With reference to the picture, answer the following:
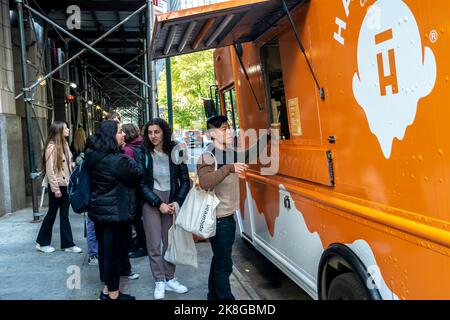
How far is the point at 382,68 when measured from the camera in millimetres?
2311

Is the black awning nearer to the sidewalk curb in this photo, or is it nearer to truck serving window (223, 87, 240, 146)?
truck serving window (223, 87, 240, 146)

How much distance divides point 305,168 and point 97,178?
1792 millimetres

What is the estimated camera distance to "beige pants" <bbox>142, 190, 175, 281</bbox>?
4232 millimetres

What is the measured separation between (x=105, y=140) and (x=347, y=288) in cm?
231

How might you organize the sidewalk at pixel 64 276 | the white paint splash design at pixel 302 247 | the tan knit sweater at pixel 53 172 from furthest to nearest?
the tan knit sweater at pixel 53 172, the sidewalk at pixel 64 276, the white paint splash design at pixel 302 247

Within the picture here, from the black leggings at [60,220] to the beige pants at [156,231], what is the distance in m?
1.96

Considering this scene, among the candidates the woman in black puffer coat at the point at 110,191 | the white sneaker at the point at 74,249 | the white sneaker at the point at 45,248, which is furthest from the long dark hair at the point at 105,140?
the white sneaker at the point at 45,248

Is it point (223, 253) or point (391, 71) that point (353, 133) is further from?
point (223, 253)

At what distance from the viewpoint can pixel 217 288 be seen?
12.3ft

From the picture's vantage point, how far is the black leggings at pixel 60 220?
18.4ft

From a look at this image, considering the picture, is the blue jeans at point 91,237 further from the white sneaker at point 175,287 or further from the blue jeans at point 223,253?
the blue jeans at point 223,253

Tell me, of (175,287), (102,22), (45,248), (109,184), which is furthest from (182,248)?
(102,22)
